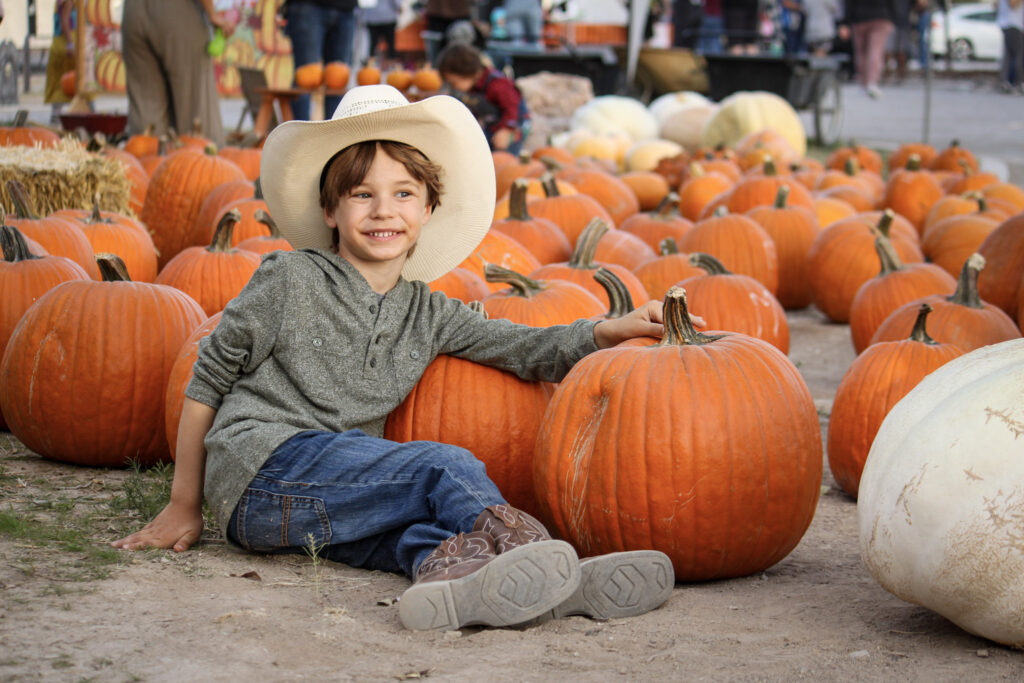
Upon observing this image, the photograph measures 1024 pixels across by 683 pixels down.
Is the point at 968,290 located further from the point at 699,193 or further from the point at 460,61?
the point at 460,61

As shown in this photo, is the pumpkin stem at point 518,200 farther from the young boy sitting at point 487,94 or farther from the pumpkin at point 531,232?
the young boy sitting at point 487,94

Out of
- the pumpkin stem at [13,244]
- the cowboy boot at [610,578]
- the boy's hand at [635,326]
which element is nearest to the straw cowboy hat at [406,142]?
the boy's hand at [635,326]

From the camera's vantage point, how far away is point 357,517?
3.07m

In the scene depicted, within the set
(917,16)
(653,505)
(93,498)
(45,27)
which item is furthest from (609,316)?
(917,16)

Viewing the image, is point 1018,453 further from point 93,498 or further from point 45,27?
point 45,27

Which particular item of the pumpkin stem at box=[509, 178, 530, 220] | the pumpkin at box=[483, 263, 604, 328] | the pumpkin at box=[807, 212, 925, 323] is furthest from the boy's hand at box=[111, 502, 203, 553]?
the pumpkin at box=[807, 212, 925, 323]

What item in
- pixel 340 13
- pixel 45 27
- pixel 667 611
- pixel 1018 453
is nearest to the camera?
pixel 1018 453

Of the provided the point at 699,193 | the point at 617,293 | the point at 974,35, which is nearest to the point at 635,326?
the point at 617,293

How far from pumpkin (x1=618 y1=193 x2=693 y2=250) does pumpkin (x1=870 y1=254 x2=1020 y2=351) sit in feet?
9.15

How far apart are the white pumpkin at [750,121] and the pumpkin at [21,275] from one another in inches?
436

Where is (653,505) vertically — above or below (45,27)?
below

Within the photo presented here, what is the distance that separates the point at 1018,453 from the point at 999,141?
1654 cm

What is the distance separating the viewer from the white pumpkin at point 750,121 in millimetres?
14523

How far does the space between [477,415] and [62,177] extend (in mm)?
3571
